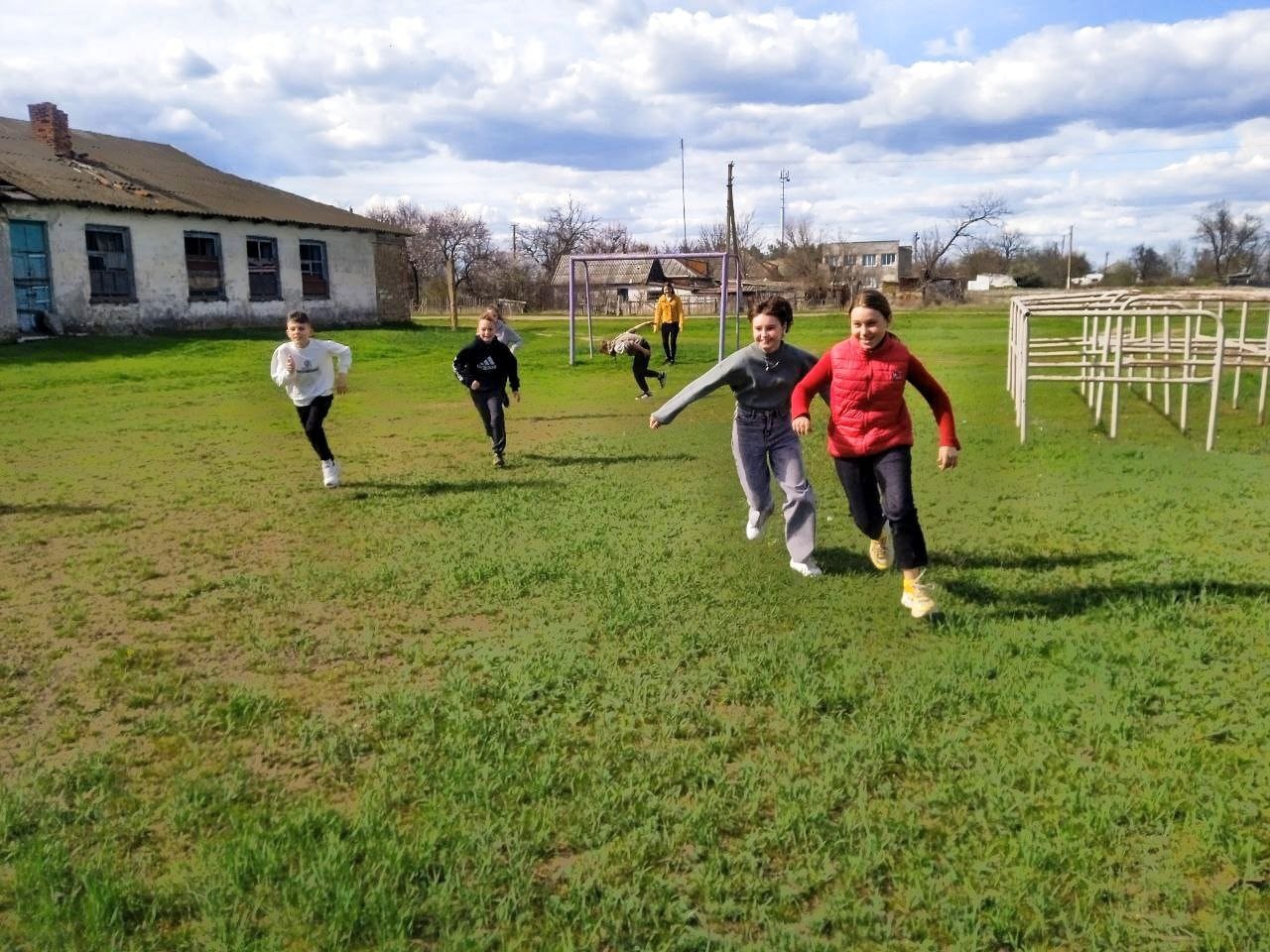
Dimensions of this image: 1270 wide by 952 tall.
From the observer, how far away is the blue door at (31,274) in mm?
24859

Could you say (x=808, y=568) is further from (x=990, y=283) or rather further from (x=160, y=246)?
(x=990, y=283)

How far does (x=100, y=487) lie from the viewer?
31.2ft

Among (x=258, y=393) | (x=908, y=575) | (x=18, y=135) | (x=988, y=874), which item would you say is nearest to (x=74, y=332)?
(x=18, y=135)

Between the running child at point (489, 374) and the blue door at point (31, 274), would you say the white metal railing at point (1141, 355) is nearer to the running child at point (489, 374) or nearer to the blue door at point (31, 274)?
the running child at point (489, 374)

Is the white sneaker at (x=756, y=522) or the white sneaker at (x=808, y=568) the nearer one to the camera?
the white sneaker at (x=808, y=568)

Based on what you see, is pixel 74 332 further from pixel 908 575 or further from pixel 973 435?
pixel 908 575

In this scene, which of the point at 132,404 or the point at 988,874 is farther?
the point at 132,404

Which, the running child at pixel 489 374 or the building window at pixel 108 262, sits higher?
the building window at pixel 108 262

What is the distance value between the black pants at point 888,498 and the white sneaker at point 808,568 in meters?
0.40

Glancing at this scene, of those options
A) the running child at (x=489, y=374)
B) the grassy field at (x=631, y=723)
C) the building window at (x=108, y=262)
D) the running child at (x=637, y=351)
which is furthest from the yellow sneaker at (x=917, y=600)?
the building window at (x=108, y=262)

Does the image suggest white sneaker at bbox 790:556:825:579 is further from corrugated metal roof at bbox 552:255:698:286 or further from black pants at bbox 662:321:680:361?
corrugated metal roof at bbox 552:255:698:286

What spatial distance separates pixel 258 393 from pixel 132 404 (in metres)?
2.13

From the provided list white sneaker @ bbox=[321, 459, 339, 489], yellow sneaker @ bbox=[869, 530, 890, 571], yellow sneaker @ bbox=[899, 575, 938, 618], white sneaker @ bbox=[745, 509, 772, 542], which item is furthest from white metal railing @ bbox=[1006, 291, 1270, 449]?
white sneaker @ bbox=[321, 459, 339, 489]

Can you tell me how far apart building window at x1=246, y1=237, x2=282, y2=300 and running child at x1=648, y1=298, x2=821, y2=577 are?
2805cm
